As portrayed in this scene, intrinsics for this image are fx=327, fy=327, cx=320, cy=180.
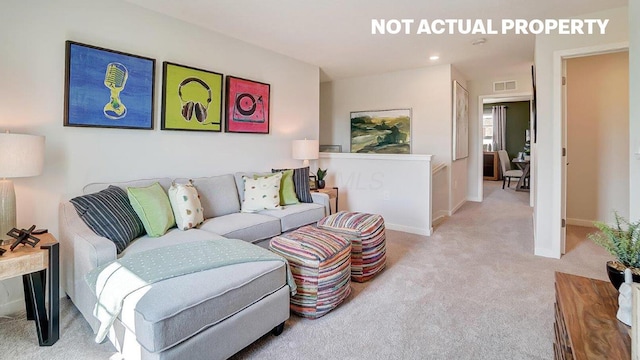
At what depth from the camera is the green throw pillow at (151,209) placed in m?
2.30

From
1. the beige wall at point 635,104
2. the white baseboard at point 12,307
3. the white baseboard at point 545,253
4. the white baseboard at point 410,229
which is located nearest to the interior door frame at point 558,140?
the white baseboard at point 545,253

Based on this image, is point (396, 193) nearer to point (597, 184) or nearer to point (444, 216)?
point (444, 216)

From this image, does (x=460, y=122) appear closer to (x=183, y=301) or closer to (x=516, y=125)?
(x=183, y=301)

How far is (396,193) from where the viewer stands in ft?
14.4

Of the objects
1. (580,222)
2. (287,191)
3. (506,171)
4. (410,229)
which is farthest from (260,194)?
(506,171)

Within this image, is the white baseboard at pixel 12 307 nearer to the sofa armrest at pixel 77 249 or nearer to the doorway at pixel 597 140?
the sofa armrest at pixel 77 249

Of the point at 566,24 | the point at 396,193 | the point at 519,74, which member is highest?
the point at 519,74

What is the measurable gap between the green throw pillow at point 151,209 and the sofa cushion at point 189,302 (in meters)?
0.89

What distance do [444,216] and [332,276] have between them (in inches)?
137

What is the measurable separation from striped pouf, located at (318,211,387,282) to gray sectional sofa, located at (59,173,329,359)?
86 cm

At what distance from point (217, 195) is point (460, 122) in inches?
166

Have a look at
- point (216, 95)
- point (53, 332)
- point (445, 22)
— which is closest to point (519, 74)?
point (445, 22)

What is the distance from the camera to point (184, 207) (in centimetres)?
253

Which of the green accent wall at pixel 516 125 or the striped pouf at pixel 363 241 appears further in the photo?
the green accent wall at pixel 516 125
